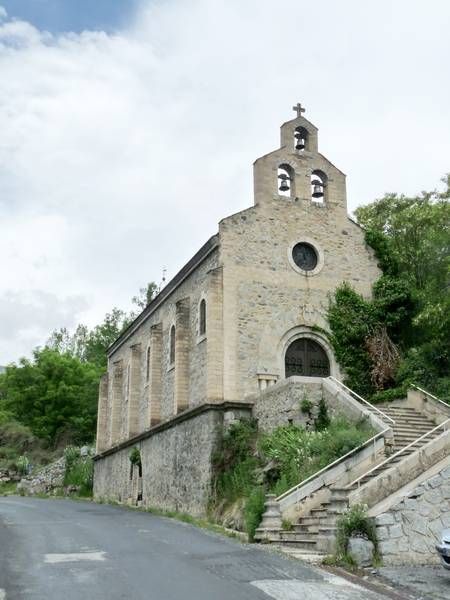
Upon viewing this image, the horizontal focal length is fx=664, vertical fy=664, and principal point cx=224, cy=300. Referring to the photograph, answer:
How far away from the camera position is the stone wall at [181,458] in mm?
20672

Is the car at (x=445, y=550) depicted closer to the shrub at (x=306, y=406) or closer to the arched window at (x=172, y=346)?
the shrub at (x=306, y=406)

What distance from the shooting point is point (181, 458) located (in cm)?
2286

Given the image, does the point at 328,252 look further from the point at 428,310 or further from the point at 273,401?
the point at 273,401

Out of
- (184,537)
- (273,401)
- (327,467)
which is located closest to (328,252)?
(273,401)

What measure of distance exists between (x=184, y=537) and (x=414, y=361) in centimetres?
1075

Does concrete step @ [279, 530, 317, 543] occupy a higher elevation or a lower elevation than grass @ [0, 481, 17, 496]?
lower

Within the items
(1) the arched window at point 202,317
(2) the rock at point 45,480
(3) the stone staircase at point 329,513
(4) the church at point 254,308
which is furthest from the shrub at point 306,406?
(2) the rock at point 45,480

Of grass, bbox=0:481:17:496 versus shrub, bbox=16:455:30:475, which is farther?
shrub, bbox=16:455:30:475

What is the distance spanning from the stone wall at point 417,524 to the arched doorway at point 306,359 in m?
10.6

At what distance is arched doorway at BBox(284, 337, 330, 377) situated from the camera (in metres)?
22.6

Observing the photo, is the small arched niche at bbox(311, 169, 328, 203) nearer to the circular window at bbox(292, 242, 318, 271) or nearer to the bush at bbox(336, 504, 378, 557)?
the circular window at bbox(292, 242, 318, 271)

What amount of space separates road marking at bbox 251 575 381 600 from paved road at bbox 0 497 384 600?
0.5 inches

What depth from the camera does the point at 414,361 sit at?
2184cm

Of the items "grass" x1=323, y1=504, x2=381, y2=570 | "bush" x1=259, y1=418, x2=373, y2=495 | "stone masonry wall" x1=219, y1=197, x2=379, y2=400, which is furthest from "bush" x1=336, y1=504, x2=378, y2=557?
"stone masonry wall" x1=219, y1=197, x2=379, y2=400
